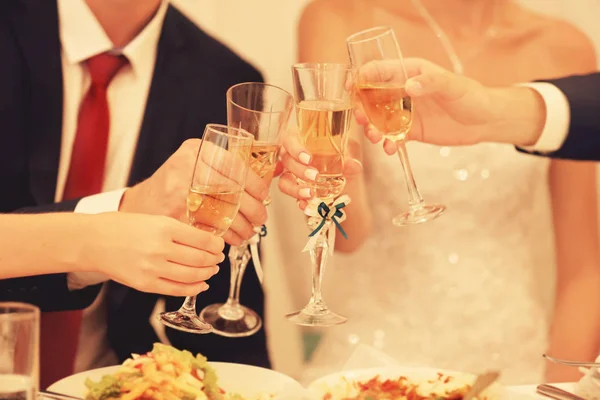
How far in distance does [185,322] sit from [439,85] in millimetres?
763

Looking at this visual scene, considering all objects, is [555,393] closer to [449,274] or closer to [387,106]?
[387,106]

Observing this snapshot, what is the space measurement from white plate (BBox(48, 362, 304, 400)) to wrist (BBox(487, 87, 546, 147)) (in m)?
0.92

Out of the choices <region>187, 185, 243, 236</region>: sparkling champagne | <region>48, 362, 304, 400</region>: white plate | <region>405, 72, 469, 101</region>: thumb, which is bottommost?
<region>48, 362, 304, 400</region>: white plate

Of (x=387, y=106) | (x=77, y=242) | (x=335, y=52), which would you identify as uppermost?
(x=335, y=52)

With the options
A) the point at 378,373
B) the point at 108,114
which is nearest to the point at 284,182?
the point at 378,373

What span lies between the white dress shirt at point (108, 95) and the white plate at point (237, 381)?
2.35 ft

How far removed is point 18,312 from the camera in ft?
2.99

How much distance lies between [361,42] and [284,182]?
1.06 feet

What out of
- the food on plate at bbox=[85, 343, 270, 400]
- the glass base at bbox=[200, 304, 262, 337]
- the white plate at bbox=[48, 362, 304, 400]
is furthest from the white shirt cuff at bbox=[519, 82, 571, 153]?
the food on plate at bbox=[85, 343, 270, 400]

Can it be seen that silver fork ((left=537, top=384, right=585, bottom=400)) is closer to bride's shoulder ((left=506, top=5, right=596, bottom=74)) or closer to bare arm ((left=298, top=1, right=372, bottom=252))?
bare arm ((left=298, top=1, right=372, bottom=252))

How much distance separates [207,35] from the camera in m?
2.19

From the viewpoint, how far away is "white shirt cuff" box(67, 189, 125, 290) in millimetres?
1504

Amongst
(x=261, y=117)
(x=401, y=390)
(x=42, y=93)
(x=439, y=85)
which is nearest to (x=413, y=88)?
(x=439, y=85)

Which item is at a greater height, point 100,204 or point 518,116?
point 518,116
